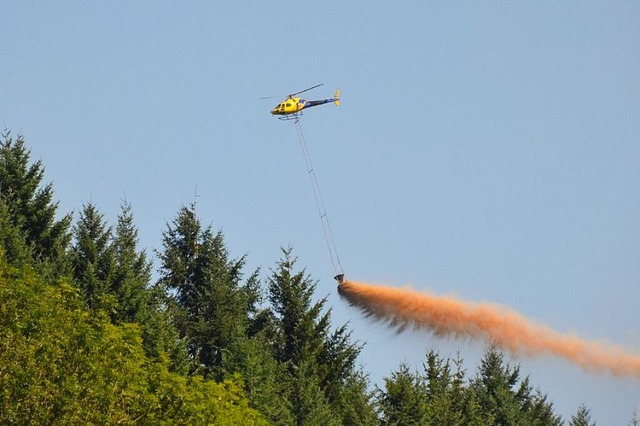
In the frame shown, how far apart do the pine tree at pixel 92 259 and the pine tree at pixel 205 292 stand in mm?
5308

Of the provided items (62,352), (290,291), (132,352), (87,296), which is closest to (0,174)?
(87,296)

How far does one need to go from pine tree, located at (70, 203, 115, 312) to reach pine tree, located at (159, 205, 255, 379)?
17.4 feet

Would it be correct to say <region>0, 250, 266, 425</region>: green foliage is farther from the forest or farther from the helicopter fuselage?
the helicopter fuselage

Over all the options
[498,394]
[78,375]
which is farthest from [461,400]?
[78,375]

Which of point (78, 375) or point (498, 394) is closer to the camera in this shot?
point (78, 375)

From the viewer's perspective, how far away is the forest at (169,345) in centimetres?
5878

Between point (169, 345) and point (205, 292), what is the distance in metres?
11.7

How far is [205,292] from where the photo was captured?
295ft

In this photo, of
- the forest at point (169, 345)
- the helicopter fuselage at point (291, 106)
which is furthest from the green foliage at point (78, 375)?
the helicopter fuselage at point (291, 106)

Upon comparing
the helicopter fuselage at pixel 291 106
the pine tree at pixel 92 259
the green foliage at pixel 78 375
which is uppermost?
the helicopter fuselage at pixel 291 106

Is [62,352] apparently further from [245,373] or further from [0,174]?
[0,174]

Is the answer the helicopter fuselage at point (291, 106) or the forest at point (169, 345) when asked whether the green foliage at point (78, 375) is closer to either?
the forest at point (169, 345)

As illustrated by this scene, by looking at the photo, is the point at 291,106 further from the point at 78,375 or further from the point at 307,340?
the point at 78,375

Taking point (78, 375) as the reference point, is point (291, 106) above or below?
above
